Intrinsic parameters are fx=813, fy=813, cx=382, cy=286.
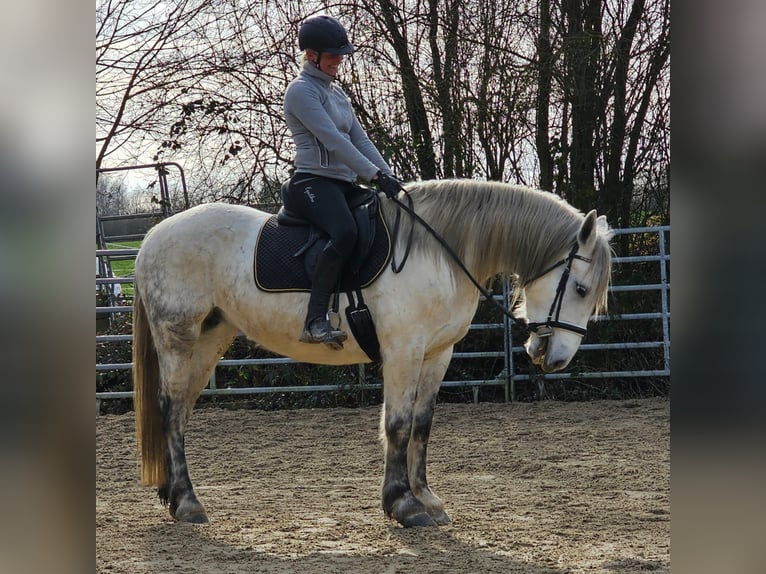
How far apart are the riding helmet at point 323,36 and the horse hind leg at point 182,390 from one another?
152cm

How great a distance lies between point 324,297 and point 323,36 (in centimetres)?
123

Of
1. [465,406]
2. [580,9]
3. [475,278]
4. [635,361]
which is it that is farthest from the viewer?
[580,9]

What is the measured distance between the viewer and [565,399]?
25.9 feet

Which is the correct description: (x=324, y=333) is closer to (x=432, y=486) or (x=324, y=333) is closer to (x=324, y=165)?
(x=324, y=165)

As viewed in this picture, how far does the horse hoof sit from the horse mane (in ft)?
3.78

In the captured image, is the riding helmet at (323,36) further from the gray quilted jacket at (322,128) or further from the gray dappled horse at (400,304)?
the gray dappled horse at (400,304)

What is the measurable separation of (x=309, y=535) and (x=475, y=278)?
1424 millimetres

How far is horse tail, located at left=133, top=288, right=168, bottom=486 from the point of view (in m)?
4.19

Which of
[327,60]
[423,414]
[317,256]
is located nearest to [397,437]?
[423,414]

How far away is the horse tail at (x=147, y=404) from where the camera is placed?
165 inches

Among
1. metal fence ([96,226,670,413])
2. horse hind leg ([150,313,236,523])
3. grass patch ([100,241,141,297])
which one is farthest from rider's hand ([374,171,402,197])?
grass patch ([100,241,141,297])
